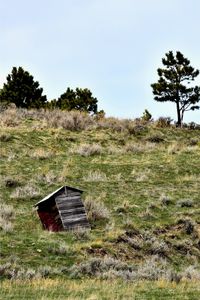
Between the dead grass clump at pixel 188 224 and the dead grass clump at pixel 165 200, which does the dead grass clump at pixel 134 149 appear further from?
the dead grass clump at pixel 188 224

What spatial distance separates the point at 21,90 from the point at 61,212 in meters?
30.7

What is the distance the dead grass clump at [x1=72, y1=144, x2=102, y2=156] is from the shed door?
1104cm

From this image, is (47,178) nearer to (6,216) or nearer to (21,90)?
(6,216)

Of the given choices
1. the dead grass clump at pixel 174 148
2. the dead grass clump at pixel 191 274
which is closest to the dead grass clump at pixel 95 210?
the dead grass clump at pixel 191 274

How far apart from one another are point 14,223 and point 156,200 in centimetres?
691

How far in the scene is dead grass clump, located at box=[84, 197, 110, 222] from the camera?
20317 millimetres

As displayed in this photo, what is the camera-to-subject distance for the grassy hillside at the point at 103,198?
47.2ft

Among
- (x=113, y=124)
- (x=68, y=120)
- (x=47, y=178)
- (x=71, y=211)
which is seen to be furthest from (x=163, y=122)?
(x=71, y=211)

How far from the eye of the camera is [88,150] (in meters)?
31.2

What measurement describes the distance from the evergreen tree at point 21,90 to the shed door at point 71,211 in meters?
29.2

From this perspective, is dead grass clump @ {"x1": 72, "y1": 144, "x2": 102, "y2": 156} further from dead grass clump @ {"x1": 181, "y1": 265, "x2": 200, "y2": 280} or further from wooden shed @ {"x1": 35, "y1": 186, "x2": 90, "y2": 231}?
dead grass clump @ {"x1": 181, "y1": 265, "x2": 200, "y2": 280}

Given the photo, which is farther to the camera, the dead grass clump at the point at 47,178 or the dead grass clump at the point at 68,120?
the dead grass clump at the point at 68,120

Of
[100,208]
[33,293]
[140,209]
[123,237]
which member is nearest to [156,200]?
[140,209]

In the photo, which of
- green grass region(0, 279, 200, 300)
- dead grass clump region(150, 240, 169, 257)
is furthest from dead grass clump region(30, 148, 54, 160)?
green grass region(0, 279, 200, 300)
